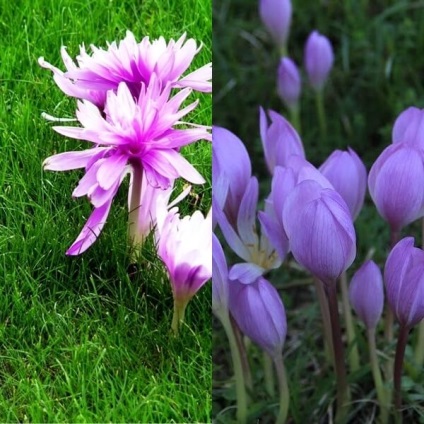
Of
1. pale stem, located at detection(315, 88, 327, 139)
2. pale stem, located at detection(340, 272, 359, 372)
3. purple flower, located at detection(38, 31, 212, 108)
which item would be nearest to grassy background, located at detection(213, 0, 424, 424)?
pale stem, located at detection(315, 88, 327, 139)

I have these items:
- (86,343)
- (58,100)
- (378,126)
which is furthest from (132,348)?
(378,126)

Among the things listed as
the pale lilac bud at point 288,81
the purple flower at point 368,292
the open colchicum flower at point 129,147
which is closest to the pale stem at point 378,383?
the purple flower at point 368,292

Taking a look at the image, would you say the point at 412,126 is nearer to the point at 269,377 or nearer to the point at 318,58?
the point at 269,377

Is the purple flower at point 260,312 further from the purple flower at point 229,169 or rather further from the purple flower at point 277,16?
the purple flower at point 277,16

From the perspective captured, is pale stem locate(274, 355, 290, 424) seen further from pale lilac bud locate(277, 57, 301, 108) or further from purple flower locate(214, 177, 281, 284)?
pale lilac bud locate(277, 57, 301, 108)

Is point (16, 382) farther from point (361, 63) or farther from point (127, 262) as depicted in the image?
point (361, 63)
